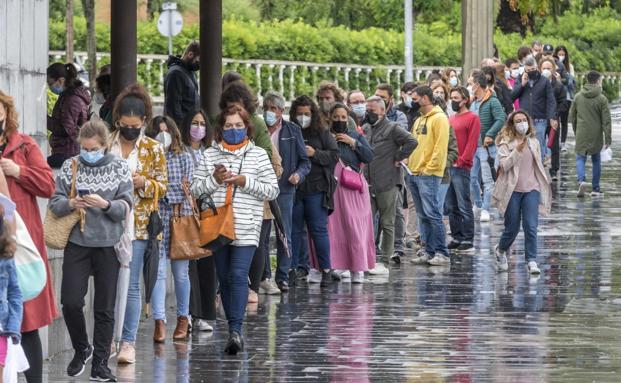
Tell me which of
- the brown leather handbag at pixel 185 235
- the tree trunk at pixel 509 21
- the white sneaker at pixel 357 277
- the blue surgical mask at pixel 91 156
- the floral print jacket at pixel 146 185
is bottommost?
the white sneaker at pixel 357 277

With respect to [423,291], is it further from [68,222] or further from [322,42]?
[322,42]

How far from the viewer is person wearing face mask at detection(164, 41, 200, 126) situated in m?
15.7

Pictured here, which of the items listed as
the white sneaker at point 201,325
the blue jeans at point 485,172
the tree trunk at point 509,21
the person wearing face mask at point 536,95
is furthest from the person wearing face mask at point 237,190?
the tree trunk at point 509,21

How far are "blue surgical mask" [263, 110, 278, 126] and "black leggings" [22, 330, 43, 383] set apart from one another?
18.5 ft

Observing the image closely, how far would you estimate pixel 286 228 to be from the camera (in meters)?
15.4

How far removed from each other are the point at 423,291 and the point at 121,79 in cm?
332

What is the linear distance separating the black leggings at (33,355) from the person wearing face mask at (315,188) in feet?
20.2

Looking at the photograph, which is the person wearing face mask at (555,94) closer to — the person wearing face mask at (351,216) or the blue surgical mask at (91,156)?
the person wearing face mask at (351,216)

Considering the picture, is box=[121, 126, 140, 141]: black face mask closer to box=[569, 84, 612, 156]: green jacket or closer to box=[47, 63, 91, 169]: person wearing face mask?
box=[47, 63, 91, 169]: person wearing face mask

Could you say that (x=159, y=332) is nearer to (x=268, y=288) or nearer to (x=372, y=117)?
(x=268, y=288)

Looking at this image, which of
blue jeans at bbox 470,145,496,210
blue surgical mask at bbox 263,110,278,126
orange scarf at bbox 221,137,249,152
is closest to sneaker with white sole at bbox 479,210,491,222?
blue jeans at bbox 470,145,496,210

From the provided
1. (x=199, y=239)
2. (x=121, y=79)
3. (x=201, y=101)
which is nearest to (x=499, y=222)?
(x=201, y=101)

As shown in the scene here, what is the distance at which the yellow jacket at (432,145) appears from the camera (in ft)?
58.4

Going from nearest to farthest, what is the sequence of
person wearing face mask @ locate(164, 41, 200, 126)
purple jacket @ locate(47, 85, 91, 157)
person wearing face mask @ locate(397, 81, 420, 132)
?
person wearing face mask @ locate(164, 41, 200, 126), purple jacket @ locate(47, 85, 91, 157), person wearing face mask @ locate(397, 81, 420, 132)
